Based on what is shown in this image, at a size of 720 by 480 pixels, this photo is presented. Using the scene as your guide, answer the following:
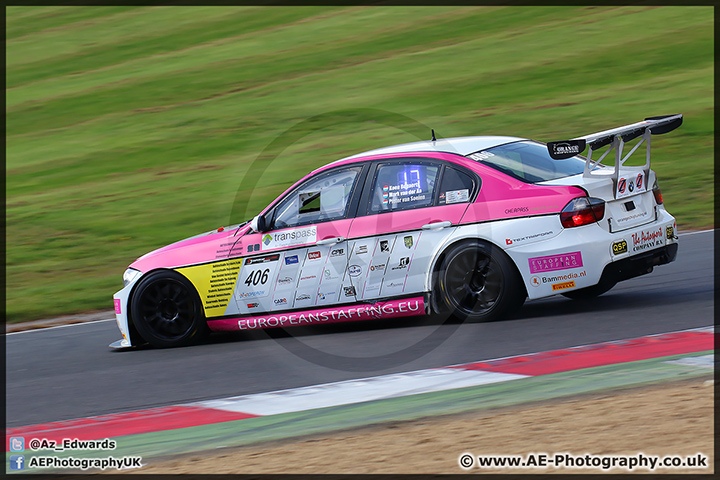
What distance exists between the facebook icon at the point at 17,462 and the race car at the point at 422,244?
3.15 m

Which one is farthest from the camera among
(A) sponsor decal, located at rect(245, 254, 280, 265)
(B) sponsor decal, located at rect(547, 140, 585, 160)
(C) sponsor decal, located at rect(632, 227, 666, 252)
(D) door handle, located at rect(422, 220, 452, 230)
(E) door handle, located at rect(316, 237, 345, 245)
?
(A) sponsor decal, located at rect(245, 254, 280, 265)

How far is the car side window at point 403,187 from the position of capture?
308 inches

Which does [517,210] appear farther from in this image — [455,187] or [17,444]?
[17,444]

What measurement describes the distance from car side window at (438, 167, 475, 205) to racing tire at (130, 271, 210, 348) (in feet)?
8.64

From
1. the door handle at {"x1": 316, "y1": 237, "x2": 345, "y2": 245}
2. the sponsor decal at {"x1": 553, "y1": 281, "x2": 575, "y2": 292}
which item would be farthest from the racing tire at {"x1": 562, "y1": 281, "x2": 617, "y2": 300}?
the door handle at {"x1": 316, "y1": 237, "x2": 345, "y2": 245}

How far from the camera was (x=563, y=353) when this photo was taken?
652cm

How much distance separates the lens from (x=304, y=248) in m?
8.10

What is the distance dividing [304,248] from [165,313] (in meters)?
1.59

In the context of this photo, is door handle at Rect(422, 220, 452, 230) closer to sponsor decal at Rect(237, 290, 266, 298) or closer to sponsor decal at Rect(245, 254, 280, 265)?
sponsor decal at Rect(245, 254, 280, 265)

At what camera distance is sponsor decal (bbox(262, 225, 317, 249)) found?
809cm

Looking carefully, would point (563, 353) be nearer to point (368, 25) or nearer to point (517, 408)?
point (517, 408)

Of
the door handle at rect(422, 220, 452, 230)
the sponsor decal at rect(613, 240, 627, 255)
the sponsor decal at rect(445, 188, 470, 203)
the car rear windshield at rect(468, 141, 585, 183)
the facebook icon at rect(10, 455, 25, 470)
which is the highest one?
the car rear windshield at rect(468, 141, 585, 183)

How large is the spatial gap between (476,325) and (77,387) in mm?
3423
